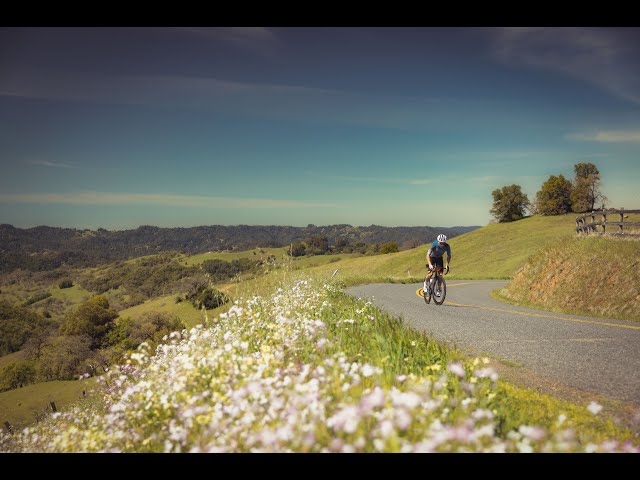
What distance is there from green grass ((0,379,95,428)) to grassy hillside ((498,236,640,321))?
170 feet

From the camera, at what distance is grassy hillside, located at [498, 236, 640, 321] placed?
1384 cm

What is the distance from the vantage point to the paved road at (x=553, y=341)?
5898 mm

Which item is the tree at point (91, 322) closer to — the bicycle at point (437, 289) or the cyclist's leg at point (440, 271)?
the bicycle at point (437, 289)

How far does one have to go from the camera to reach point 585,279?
1579cm

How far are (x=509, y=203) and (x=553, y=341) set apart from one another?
77.1 m

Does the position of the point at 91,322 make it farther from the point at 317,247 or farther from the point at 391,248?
the point at 317,247

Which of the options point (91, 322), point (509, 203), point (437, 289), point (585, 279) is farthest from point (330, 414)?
point (91, 322)

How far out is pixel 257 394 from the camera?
3.20 meters

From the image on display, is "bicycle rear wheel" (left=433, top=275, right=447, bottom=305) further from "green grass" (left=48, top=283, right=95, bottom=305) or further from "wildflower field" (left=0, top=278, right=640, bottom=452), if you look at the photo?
"green grass" (left=48, top=283, right=95, bottom=305)

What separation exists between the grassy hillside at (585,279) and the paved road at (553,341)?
2813 mm

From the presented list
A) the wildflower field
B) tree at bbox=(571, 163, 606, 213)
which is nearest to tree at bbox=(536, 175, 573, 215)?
tree at bbox=(571, 163, 606, 213)
